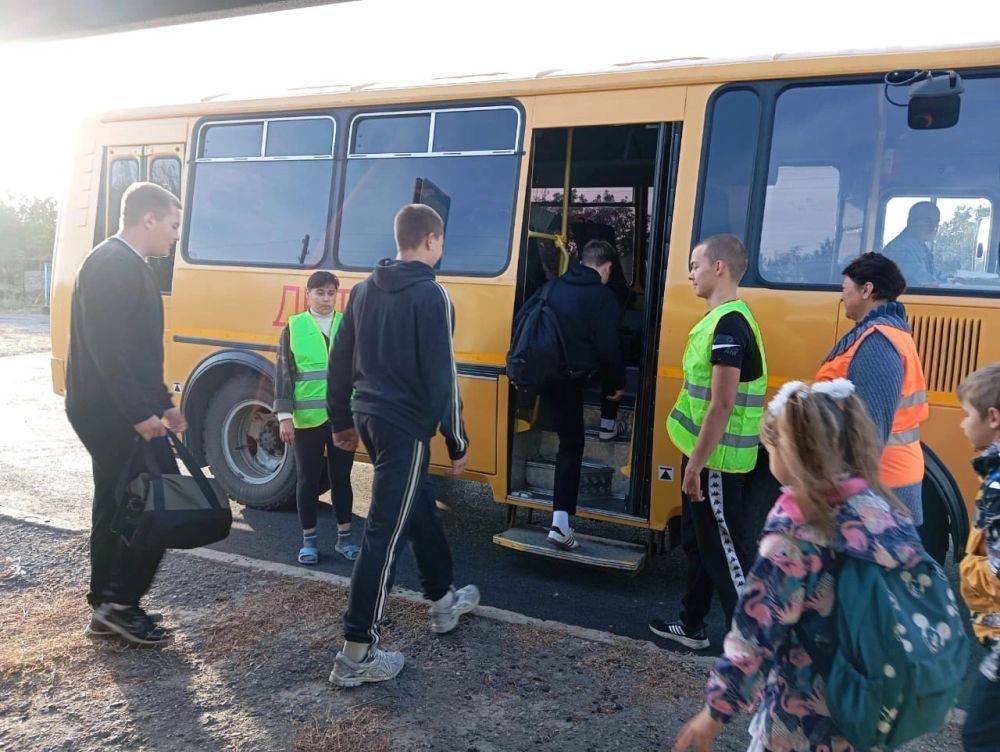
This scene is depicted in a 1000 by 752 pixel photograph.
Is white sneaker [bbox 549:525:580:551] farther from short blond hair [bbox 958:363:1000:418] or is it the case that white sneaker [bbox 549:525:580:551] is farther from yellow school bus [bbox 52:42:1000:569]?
short blond hair [bbox 958:363:1000:418]

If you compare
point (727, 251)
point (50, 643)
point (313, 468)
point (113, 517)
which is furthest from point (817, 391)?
point (313, 468)

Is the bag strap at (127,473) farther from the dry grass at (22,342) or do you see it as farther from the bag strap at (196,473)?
the dry grass at (22,342)

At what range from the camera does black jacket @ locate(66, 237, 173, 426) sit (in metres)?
3.74

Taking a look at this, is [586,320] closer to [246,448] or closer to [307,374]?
→ [307,374]

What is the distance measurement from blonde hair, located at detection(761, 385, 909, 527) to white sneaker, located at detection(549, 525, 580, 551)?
3.12 meters

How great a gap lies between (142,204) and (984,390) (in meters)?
3.49

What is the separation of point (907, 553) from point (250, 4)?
211 inches

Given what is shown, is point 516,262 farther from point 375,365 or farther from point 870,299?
point 870,299

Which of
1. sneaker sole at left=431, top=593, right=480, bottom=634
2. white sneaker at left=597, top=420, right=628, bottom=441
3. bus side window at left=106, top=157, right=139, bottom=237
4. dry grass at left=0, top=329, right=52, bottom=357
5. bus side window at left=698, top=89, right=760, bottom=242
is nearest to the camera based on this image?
sneaker sole at left=431, top=593, right=480, bottom=634

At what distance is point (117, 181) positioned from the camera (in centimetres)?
709

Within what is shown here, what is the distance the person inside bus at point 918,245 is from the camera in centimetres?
434

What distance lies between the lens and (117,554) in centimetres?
398

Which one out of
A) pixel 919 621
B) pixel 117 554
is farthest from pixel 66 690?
pixel 919 621

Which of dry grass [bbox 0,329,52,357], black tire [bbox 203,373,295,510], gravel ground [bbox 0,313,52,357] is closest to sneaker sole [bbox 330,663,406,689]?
black tire [bbox 203,373,295,510]
